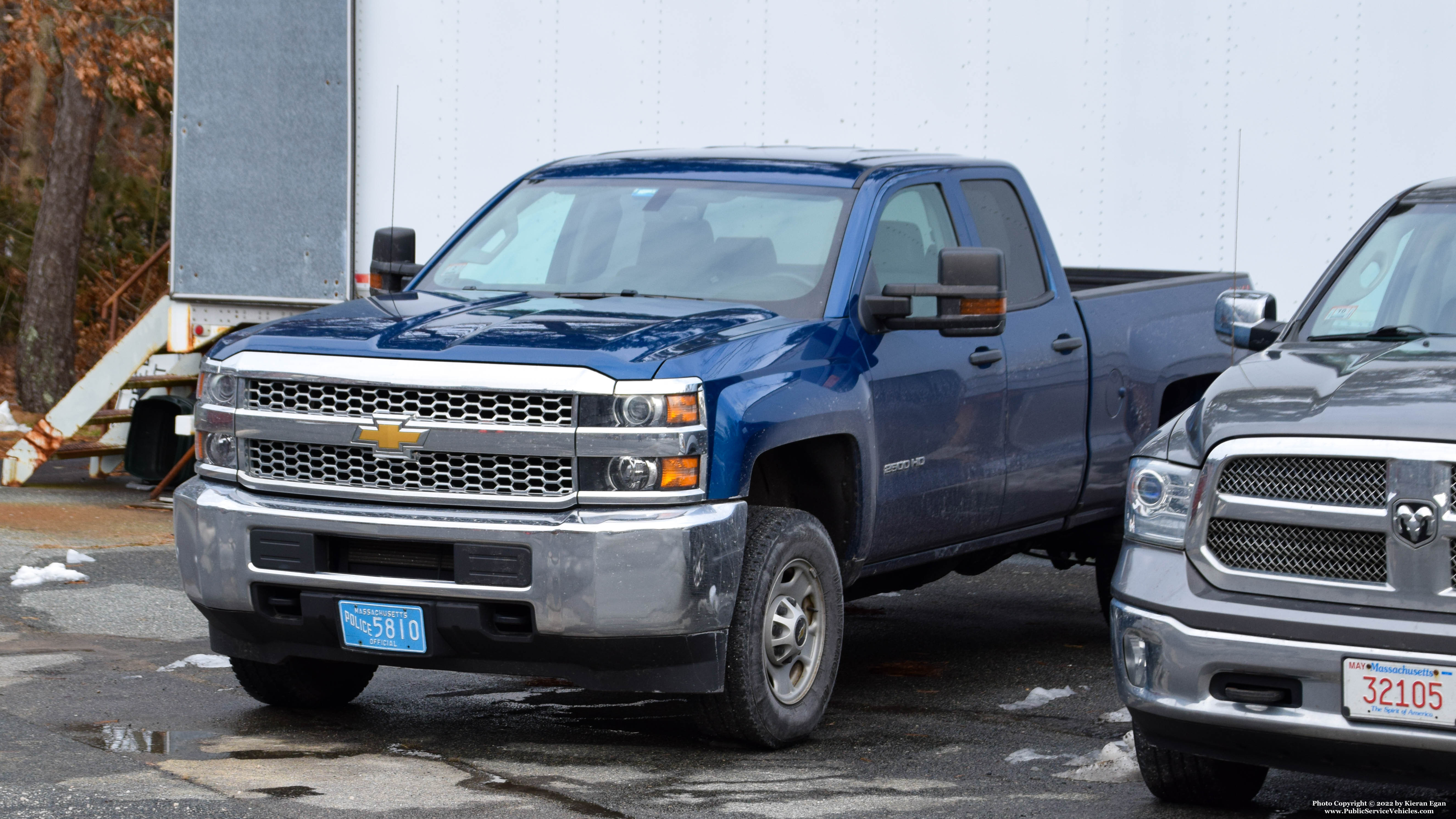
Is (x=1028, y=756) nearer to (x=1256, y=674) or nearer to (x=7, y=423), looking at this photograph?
(x=1256, y=674)

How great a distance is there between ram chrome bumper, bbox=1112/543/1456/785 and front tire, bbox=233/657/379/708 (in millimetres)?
2793

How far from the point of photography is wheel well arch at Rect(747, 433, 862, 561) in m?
6.36

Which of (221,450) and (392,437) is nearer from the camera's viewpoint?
(392,437)

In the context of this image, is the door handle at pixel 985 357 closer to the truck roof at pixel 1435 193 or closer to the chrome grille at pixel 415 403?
the truck roof at pixel 1435 193

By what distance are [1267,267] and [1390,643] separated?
4976 mm

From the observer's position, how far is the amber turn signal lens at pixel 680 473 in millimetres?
5578

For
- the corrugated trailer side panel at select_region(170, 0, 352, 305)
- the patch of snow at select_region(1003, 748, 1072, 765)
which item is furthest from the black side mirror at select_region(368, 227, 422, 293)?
the corrugated trailer side panel at select_region(170, 0, 352, 305)

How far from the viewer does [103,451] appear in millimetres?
13305

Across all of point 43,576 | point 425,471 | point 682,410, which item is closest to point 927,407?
point 682,410

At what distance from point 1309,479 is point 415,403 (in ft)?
8.74

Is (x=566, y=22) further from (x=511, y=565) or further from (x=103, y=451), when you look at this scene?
(x=511, y=565)

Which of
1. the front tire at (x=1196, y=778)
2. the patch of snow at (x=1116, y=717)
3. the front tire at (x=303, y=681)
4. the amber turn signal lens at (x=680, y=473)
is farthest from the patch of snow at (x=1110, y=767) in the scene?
the front tire at (x=303, y=681)

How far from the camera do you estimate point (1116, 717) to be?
6770mm

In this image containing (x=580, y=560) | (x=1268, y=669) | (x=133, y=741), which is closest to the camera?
(x=1268, y=669)
